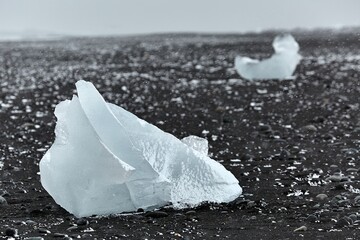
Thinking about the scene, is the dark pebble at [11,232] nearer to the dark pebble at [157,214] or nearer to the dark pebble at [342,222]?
the dark pebble at [157,214]

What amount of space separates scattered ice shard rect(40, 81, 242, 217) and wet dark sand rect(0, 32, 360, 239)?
124 millimetres

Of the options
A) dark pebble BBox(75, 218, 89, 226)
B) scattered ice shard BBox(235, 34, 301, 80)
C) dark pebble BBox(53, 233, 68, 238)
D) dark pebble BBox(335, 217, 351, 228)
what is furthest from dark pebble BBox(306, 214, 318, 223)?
scattered ice shard BBox(235, 34, 301, 80)

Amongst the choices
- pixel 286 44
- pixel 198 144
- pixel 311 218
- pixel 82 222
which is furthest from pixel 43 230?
pixel 286 44

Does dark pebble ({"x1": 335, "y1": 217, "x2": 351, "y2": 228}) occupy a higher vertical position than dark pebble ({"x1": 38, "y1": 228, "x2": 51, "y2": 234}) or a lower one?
higher

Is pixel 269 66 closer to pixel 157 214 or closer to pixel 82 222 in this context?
pixel 157 214

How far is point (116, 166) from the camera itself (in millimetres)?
4605

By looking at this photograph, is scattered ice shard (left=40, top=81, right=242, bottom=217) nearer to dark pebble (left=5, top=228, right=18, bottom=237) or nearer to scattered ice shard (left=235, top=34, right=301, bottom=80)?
dark pebble (left=5, top=228, right=18, bottom=237)

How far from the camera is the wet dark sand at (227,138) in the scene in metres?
4.40

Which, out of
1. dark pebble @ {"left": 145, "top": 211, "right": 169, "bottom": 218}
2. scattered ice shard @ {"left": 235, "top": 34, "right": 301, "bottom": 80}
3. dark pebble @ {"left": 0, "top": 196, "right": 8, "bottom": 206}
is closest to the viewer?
dark pebble @ {"left": 145, "top": 211, "right": 169, "bottom": 218}

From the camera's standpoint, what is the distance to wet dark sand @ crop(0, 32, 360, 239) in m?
4.40

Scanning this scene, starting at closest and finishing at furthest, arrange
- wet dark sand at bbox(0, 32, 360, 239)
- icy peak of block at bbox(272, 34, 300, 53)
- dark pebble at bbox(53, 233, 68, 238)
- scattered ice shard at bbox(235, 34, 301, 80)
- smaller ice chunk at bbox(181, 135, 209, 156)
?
dark pebble at bbox(53, 233, 68, 238)
wet dark sand at bbox(0, 32, 360, 239)
smaller ice chunk at bbox(181, 135, 209, 156)
scattered ice shard at bbox(235, 34, 301, 80)
icy peak of block at bbox(272, 34, 300, 53)

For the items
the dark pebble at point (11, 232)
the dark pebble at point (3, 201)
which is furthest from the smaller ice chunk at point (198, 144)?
the dark pebble at point (11, 232)

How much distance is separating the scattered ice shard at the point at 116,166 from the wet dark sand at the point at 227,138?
12 centimetres

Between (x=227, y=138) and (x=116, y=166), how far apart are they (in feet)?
10.3
